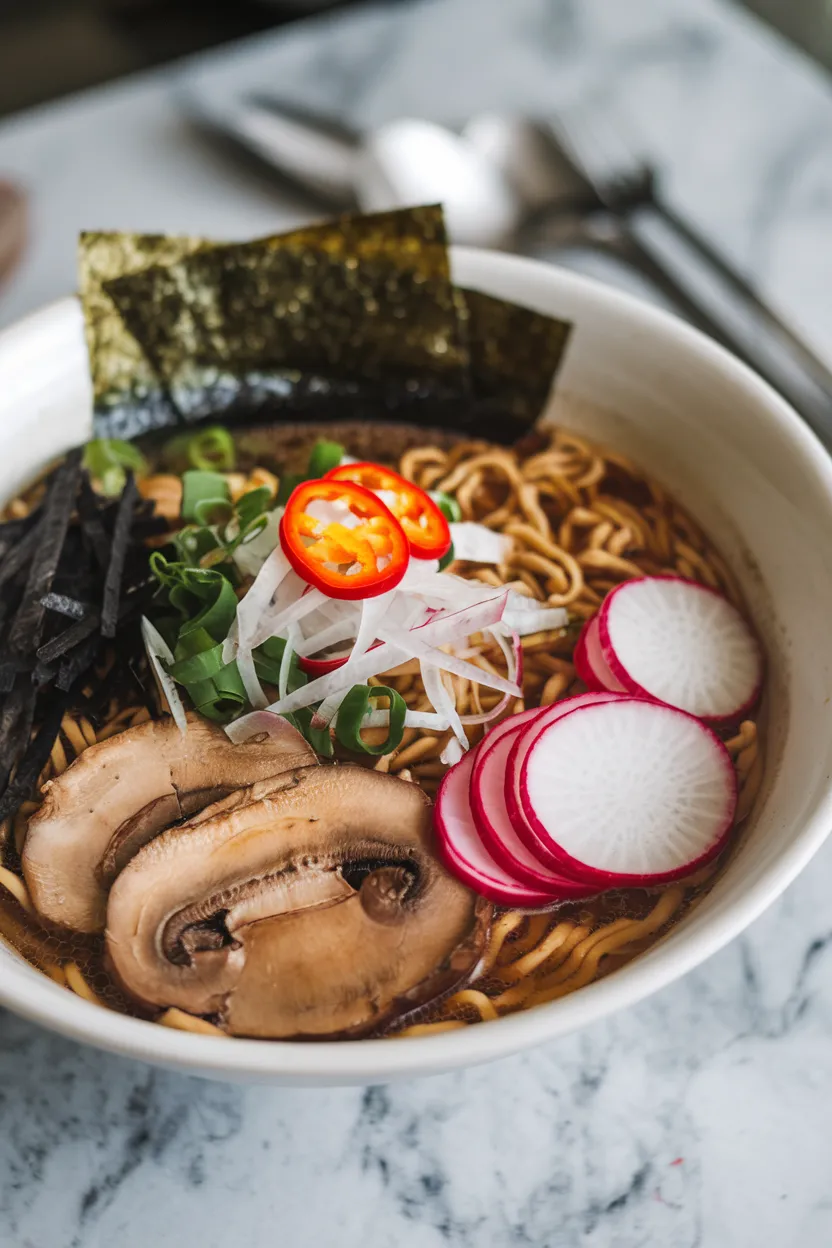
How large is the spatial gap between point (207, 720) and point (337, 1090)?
1.69ft

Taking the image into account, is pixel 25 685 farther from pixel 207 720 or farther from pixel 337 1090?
pixel 337 1090

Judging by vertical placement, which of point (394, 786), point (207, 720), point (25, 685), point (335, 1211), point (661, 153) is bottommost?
point (335, 1211)

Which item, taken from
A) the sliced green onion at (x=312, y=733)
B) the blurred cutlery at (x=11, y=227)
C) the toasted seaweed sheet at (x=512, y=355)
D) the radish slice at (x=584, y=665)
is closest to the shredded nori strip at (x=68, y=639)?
the sliced green onion at (x=312, y=733)

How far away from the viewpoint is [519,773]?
1.36 meters

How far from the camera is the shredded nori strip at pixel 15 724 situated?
146cm

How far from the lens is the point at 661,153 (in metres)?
2.77

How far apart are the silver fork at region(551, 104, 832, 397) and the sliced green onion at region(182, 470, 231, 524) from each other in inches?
46.5

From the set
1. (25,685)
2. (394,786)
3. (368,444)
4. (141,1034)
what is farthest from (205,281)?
(141,1034)

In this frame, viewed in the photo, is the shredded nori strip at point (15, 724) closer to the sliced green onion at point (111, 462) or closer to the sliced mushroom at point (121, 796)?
the sliced mushroom at point (121, 796)

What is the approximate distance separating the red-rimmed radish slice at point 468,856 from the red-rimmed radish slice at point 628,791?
0.08 metres

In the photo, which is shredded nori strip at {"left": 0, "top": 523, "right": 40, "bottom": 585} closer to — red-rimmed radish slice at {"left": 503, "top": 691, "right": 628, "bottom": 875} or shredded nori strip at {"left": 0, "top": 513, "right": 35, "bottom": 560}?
shredded nori strip at {"left": 0, "top": 513, "right": 35, "bottom": 560}

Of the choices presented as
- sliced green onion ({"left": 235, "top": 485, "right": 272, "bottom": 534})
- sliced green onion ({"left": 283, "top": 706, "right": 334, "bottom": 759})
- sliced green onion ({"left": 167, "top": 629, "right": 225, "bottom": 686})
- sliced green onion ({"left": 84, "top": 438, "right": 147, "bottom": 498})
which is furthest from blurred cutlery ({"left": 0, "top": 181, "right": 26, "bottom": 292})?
sliced green onion ({"left": 283, "top": 706, "right": 334, "bottom": 759})

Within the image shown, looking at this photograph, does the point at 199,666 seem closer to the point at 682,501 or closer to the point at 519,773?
the point at 519,773

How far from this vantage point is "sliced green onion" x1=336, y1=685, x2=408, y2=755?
57.5 inches
